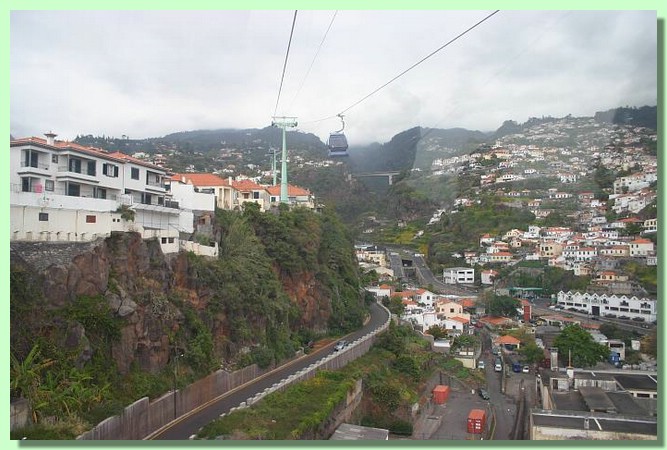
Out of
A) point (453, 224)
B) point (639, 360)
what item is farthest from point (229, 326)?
point (453, 224)

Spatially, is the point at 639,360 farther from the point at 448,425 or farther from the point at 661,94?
the point at 661,94

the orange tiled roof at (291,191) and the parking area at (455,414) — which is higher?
the orange tiled roof at (291,191)

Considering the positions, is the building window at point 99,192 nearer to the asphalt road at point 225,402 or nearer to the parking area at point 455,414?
the asphalt road at point 225,402

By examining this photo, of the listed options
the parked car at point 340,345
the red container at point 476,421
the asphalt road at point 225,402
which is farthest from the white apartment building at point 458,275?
the red container at point 476,421

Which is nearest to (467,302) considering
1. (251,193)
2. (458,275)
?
(458,275)

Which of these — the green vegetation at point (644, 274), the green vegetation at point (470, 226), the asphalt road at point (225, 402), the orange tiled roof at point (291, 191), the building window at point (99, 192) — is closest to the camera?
the green vegetation at point (644, 274)

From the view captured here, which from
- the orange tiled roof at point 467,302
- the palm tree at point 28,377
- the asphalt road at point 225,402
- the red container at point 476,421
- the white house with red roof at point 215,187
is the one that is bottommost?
the red container at point 476,421

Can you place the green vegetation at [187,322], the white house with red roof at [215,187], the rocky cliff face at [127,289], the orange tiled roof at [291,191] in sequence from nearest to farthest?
the green vegetation at [187,322]
the rocky cliff face at [127,289]
the white house with red roof at [215,187]
the orange tiled roof at [291,191]
